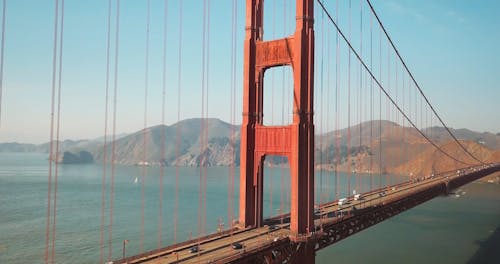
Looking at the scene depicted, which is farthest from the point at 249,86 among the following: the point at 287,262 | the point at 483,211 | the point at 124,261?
the point at 483,211

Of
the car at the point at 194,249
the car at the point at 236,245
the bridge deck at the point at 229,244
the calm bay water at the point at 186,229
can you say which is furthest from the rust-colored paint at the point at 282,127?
the calm bay water at the point at 186,229

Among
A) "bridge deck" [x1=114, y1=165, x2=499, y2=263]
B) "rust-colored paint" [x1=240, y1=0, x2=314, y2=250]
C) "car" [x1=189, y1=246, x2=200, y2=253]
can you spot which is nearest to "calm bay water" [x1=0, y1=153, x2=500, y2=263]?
"bridge deck" [x1=114, y1=165, x2=499, y2=263]

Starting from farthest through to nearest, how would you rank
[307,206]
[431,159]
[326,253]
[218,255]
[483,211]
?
[431,159]
[483,211]
[326,253]
[307,206]
[218,255]

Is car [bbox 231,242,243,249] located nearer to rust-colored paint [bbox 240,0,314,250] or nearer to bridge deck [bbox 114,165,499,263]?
bridge deck [bbox 114,165,499,263]

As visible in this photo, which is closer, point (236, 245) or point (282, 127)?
point (236, 245)

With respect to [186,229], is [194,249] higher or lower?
higher

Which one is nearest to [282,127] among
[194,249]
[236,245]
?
[236,245]

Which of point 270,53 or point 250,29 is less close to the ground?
point 250,29

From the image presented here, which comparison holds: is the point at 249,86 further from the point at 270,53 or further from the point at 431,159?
the point at 431,159

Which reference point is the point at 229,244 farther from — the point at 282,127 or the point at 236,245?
the point at 282,127
